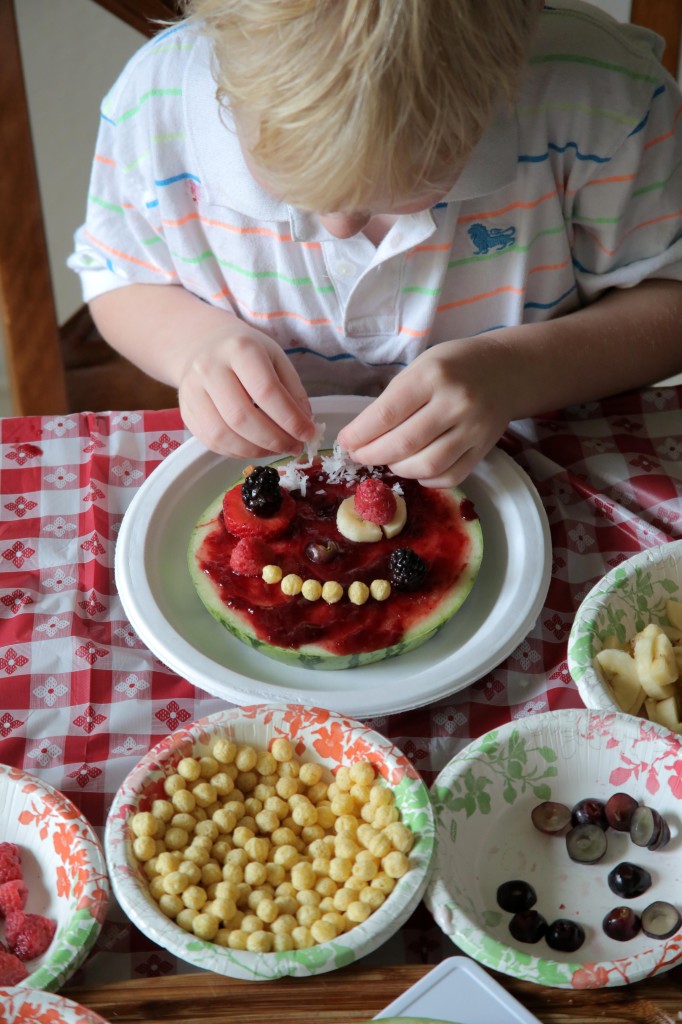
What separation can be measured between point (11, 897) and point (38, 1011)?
120 millimetres

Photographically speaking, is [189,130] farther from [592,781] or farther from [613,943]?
[613,943]

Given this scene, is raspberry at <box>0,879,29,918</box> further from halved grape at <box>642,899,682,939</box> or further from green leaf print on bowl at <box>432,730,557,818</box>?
halved grape at <box>642,899,682,939</box>

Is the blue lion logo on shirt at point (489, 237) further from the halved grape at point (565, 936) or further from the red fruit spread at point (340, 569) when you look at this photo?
the halved grape at point (565, 936)

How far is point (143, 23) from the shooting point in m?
1.53

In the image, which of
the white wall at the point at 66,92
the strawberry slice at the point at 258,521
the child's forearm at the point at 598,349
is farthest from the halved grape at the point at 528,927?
the white wall at the point at 66,92

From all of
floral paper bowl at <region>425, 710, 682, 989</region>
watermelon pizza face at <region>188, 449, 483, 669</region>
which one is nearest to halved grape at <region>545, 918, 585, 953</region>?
floral paper bowl at <region>425, 710, 682, 989</region>

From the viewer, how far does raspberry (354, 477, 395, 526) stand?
0.99 metres

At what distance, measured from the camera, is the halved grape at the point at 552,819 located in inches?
32.5

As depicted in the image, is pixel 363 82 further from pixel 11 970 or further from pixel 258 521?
pixel 11 970

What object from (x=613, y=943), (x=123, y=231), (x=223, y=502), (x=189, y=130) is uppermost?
(x=189, y=130)

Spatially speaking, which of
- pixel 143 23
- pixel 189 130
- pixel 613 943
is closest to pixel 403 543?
pixel 613 943

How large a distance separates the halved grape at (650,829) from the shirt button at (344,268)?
0.66m

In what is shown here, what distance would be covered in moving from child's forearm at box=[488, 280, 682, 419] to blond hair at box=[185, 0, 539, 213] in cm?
29

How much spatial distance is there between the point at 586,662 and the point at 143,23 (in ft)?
3.77
